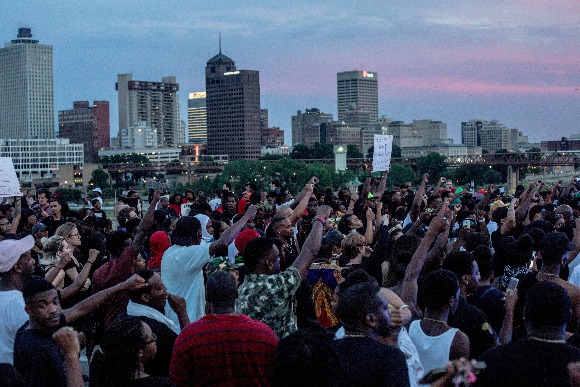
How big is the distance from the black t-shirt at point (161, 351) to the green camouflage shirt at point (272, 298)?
0.63 metres

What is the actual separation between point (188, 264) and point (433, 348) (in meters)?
2.52

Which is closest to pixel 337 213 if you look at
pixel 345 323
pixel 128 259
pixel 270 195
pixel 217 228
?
pixel 270 195

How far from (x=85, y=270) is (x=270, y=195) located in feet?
31.2

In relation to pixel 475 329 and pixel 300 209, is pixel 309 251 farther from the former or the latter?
pixel 300 209

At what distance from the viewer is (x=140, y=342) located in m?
4.73

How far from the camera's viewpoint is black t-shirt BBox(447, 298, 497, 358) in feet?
19.6

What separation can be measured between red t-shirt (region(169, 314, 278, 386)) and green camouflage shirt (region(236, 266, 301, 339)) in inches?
32.9

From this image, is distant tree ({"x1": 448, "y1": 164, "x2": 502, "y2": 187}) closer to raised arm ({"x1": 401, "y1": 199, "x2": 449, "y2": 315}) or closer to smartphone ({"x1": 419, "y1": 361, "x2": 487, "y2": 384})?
raised arm ({"x1": 401, "y1": 199, "x2": 449, "y2": 315})

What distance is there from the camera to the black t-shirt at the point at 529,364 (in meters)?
4.71

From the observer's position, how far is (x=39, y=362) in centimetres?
505

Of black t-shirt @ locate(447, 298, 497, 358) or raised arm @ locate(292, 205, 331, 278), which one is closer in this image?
black t-shirt @ locate(447, 298, 497, 358)

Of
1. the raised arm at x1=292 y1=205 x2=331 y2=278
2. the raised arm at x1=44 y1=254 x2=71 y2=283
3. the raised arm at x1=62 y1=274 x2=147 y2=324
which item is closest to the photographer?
the raised arm at x1=62 y1=274 x2=147 y2=324

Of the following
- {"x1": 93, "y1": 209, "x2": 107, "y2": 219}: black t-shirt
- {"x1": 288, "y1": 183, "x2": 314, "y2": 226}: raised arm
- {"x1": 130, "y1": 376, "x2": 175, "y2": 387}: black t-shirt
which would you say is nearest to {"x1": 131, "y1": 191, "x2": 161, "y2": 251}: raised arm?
{"x1": 288, "y1": 183, "x2": 314, "y2": 226}: raised arm

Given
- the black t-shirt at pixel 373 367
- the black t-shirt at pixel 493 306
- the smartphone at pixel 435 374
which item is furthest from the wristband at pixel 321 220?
the smartphone at pixel 435 374
